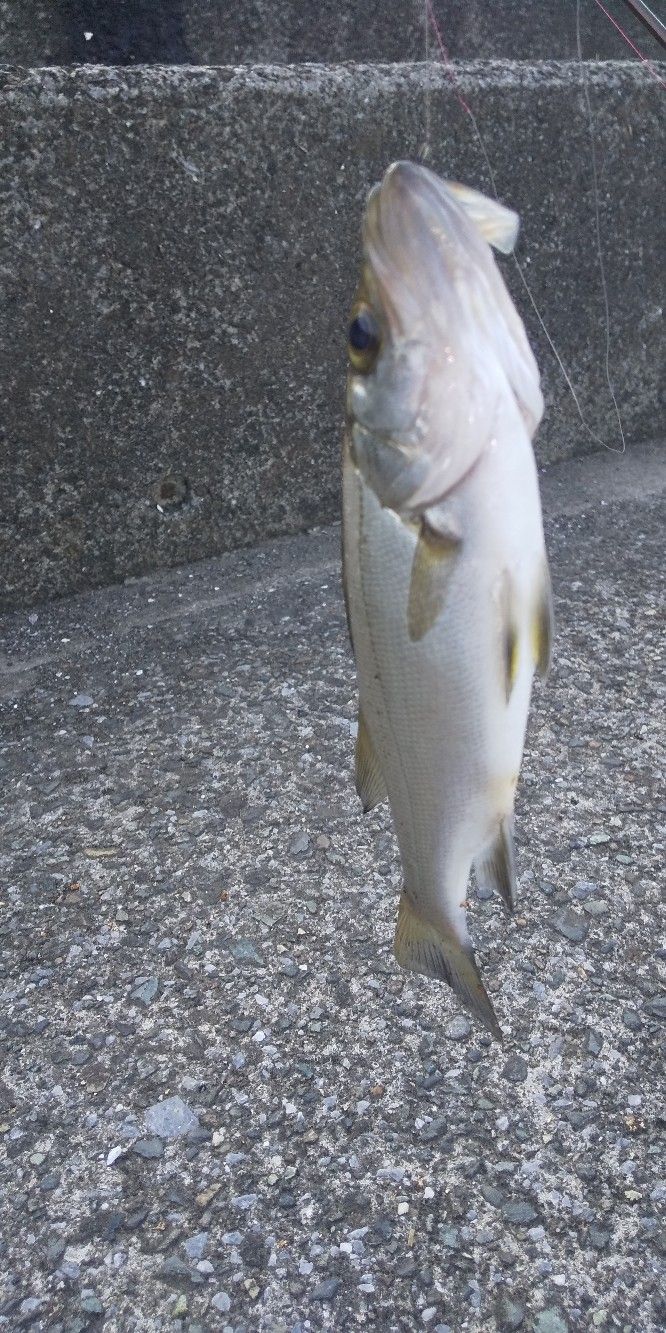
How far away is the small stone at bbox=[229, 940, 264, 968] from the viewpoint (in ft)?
7.44

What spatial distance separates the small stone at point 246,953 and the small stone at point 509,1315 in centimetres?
82

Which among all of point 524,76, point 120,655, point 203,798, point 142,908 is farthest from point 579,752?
point 524,76

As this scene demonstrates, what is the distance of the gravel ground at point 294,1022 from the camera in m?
1.72

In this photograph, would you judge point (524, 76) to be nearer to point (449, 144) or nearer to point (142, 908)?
point (449, 144)

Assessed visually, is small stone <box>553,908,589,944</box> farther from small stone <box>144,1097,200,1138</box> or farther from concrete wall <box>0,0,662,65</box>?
concrete wall <box>0,0,662,65</box>

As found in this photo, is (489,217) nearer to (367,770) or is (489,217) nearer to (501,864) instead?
(367,770)

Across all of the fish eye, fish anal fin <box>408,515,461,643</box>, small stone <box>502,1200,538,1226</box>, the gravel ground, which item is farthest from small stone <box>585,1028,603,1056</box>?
the fish eye

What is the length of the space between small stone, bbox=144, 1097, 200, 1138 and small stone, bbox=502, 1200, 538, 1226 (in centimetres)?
57

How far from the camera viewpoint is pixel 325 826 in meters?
2.61

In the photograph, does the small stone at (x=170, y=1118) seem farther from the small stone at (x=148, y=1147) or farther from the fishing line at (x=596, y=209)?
the fishing line at (x=596, y=209)

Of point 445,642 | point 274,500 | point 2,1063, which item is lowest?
point 2,1063

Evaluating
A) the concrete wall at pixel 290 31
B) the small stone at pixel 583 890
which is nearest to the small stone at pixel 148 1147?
the small stone at pixel 583 890

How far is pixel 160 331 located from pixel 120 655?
1016 millimetres

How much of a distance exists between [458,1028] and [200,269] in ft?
7.86
